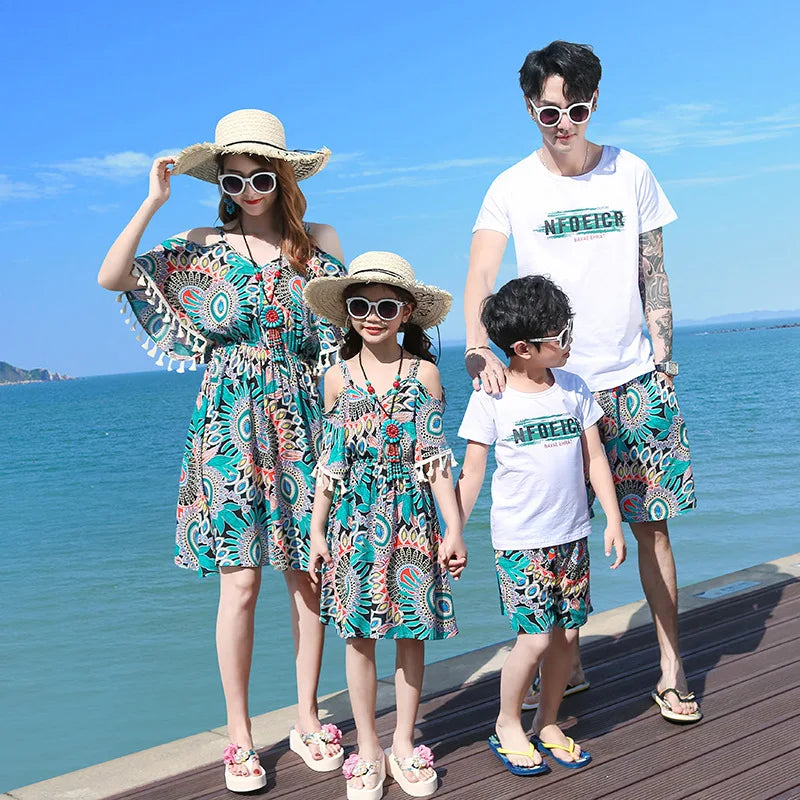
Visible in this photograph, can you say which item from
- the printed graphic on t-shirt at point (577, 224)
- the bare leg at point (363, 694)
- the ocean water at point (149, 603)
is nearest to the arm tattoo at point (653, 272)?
the printed graphic on t-shirt at point (577, 224)

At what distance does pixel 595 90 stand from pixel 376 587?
1.51 metres

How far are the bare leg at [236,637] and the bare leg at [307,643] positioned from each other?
0.15m

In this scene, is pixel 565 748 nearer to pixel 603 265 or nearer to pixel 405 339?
pixel 405 339

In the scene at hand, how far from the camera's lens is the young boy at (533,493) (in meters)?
2.89

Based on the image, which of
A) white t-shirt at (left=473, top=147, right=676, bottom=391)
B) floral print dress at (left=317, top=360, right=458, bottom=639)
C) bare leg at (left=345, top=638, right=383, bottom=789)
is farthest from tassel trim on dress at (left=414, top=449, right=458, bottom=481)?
white t-shirt at (left=473, top=147, right=676, bottom=391)

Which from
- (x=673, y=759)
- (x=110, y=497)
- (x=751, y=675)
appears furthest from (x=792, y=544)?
(x=110, y=497)

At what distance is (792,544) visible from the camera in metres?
10.5

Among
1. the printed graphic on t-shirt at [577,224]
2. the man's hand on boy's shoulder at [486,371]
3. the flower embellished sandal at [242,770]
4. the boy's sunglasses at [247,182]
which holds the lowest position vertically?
the flower embellished sandal at [242,770]

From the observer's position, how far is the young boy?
2.89 metres

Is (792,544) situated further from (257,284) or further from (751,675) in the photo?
(257,284)

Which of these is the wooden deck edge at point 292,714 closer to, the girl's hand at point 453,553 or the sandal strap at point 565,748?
the sandal strap at point 565,748

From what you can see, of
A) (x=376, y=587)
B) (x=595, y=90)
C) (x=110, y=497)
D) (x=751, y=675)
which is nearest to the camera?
(x=376, y=587)

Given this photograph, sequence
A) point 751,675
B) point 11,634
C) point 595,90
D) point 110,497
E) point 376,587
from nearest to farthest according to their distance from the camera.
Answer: point 376,587 < point 595,90 < point 751,675 < point 11,634 < point 110,497

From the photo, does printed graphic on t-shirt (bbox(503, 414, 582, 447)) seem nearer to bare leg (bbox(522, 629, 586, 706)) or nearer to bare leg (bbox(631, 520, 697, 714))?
bare leg (bbox(631, 520, 697, 714))
